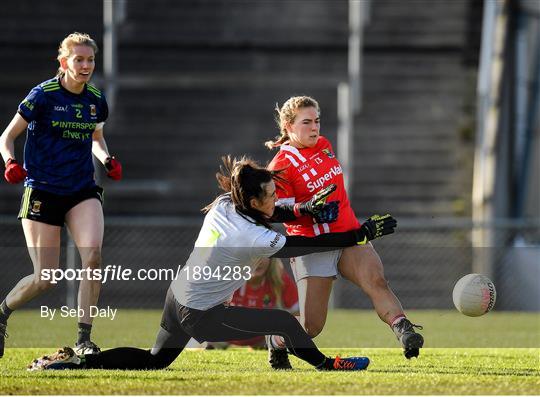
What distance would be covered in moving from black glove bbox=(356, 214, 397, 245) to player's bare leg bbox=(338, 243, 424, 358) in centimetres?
14

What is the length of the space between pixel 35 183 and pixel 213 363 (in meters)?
1.69

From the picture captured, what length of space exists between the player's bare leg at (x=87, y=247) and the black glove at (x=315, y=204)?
136cm

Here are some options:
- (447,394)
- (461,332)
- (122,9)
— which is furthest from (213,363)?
(122,9)

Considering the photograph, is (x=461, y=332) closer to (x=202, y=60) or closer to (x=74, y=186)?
(x=74, y=186)

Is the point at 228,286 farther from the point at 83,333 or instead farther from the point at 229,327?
the point at 83,333

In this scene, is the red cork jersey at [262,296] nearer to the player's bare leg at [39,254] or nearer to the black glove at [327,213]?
the player's bare leg at [39,254]

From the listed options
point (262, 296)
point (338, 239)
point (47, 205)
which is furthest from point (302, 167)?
point (262, 296)

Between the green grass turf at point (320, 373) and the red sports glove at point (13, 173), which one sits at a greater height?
the red sports glove at point (13, 173)

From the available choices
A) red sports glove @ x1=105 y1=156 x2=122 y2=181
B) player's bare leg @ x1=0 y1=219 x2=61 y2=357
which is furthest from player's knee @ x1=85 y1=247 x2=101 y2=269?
red sports glove @ x1=105 y1=156 x2=122 y2=181

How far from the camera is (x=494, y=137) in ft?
52.9

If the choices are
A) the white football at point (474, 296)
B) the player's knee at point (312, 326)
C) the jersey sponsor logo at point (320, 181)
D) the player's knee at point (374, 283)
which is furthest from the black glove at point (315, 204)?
the white football at point (474, 296)

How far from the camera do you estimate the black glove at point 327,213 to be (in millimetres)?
7352

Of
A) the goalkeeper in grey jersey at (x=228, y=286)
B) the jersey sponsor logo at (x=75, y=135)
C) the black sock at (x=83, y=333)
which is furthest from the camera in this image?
the jersey sponsor logo at (x=75, y=135)

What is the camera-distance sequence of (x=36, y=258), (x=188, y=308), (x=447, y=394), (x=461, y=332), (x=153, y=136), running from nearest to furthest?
(x=447, y=394), (x=188, y=308), (x=36, y=258), (x=461, y=332), (x=153, y=136)
